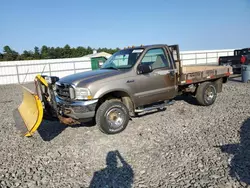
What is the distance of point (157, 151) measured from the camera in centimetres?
396

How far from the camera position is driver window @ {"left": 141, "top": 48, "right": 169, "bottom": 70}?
18.3 feet

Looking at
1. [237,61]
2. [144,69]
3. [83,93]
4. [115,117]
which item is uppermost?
[237,61]

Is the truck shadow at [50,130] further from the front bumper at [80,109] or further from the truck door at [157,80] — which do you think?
the truck door at [157,80]

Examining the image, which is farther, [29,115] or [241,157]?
[29,115]

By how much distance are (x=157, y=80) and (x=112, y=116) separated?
5.33 ft

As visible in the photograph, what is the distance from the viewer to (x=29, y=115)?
477 cm

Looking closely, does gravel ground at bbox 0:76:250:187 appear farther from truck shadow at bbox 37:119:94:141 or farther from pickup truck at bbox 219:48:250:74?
pickup truck at bbox 219:48:250:74

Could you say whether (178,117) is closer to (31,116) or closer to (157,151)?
(157,151)

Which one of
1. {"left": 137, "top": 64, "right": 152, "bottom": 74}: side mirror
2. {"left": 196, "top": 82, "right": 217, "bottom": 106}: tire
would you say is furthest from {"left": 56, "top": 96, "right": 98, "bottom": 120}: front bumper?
{"left": 196, "top": 82, "right": 217, "bottom": 106}: tire

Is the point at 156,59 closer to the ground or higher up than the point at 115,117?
higher up

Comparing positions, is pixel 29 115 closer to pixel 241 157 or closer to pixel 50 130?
pixel 50 130

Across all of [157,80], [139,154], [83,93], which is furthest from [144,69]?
[139,154]

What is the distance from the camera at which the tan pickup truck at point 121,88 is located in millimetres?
4539

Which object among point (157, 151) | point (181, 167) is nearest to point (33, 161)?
point (157, 151)
